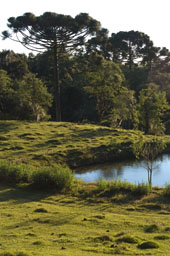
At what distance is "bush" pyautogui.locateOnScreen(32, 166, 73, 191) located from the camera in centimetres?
1583

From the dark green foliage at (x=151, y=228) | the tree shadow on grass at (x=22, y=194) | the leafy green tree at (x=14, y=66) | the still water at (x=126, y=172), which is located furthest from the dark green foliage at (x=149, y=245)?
the leafy green tree at (x=14, y=66)

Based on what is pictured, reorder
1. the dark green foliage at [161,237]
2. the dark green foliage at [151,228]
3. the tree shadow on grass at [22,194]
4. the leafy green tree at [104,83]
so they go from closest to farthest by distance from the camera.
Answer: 1. the dark green foliage at [161,237]
2. the dark green foliage at [151,228]
3. the tree shadow on grass at [22,194]
4. the leafy green tree at [104,83]

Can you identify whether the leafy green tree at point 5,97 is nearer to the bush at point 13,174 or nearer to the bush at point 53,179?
the bush at point 13,174

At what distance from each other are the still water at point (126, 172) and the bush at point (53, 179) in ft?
25.0

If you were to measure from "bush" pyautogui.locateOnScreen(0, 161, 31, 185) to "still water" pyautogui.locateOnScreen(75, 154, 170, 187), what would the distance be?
6967 mm

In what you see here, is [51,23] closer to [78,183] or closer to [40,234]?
[78,183]

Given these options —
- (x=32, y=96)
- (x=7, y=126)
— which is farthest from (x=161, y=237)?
(x=32, y=96)

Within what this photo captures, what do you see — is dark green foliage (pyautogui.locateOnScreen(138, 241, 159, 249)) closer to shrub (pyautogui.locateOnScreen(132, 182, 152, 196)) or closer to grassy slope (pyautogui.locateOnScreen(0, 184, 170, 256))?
grassy slope (pyautogui.locateOnScreen(0, 184, 170, 256))

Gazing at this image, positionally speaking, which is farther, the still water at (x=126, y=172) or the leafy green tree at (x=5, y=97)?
the leafy green tree at (x=5, y=97)

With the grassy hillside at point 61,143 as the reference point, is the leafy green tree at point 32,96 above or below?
above

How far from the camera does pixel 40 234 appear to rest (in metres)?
9.37

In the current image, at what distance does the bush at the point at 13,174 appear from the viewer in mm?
17453

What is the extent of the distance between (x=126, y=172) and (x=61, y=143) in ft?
28.2

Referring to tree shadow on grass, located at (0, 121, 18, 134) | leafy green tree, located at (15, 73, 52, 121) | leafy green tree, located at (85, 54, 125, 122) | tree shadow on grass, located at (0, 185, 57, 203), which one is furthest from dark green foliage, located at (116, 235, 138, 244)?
leafy green tree, located at (85, 54, 125, 122)
